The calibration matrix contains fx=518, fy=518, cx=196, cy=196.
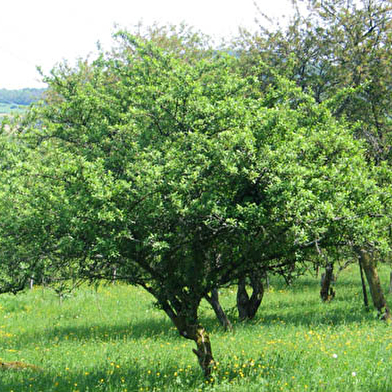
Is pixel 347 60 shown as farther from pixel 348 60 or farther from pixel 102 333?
pixel 102 333

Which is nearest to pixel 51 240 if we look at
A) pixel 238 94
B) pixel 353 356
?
pixel 238 94

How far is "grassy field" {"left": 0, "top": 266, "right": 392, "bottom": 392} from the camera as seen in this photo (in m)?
10.1

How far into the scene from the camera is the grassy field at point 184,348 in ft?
33.0

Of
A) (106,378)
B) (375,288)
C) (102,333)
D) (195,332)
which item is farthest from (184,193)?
(375,288)

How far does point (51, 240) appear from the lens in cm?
878

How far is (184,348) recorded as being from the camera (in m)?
14.7

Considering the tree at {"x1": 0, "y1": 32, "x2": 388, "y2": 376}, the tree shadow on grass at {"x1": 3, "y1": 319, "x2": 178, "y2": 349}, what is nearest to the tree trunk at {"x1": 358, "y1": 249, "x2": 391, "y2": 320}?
the tree shadow on grass at {"x1": 3, "y1": 319, "x2": 178, "y2": 349}

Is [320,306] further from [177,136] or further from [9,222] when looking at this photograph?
[9,222]

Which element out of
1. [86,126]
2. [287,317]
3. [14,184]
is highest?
[86,126]

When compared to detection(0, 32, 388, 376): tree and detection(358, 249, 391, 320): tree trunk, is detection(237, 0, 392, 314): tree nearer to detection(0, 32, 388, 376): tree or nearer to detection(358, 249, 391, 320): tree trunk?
detection(358, 249, 391, 320): tree trunk

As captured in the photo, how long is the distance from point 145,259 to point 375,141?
40.4 ft

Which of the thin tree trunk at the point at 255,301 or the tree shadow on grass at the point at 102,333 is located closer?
the tree shadow on grass at the point at 102,333

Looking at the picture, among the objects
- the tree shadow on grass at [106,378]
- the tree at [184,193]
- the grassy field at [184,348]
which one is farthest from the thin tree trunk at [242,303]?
the tree at [184,193]

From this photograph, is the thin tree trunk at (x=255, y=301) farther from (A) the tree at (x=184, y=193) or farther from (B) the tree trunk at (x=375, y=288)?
(A) the tree at (x=184, y=193)
